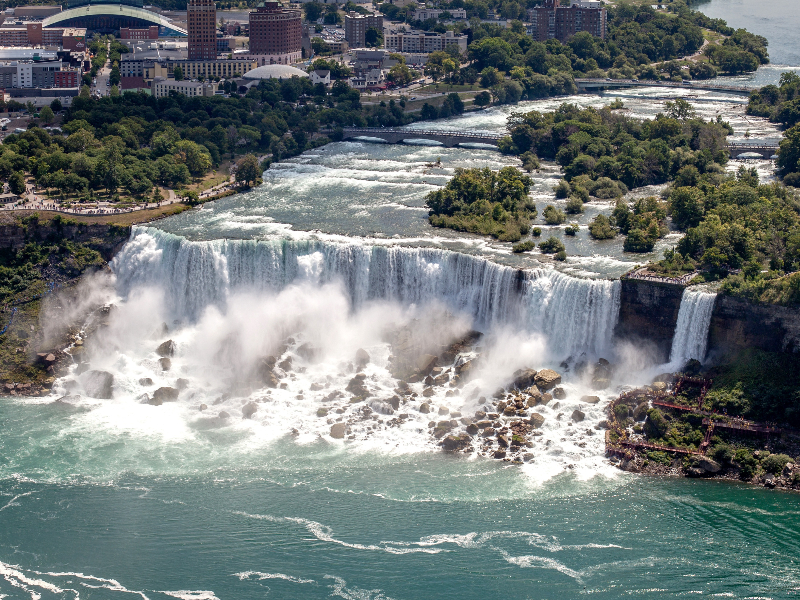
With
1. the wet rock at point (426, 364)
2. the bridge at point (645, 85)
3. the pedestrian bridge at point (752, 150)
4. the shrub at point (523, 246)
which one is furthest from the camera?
the bridge at point (645, 85)

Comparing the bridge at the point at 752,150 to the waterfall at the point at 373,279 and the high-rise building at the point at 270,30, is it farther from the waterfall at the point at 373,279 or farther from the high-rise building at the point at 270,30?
the high-rise building at the point at 270,30

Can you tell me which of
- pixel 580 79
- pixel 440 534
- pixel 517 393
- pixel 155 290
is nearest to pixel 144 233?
pixel 155 290

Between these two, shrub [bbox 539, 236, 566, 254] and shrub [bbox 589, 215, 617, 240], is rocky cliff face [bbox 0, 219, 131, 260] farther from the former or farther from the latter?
shrub [bbox 589, 215, 617, 240]

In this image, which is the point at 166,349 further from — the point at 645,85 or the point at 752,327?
the point at 645,85

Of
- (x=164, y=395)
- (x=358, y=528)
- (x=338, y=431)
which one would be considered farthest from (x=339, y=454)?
(x=164, y=395)

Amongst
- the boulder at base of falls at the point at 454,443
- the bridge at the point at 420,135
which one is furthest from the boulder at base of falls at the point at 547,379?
the bridge at the point at 420,135

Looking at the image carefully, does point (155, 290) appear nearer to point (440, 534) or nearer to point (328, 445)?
point (328, 445)
